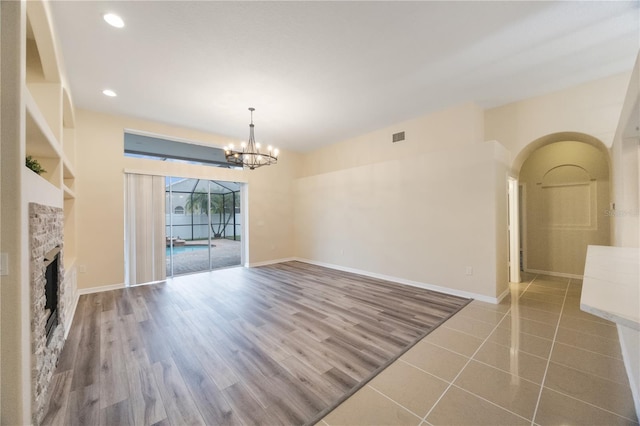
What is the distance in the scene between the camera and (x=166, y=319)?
3.22 m

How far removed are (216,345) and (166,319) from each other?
3.80 ft

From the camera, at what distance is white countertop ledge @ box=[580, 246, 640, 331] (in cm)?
87

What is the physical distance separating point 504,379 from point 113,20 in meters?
5.00

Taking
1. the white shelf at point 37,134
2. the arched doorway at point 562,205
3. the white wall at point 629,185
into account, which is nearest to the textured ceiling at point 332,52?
the white wall at point 629,185

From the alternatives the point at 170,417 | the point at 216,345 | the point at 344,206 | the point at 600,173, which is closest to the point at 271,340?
the point at 216,345

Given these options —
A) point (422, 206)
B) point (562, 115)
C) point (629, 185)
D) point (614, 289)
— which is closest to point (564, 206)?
point (562, 115)

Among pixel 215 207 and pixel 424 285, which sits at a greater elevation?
pixel 215 207

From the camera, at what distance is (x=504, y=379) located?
1984mm

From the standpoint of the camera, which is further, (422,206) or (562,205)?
(562,205)

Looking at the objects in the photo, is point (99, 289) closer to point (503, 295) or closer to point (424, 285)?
point (424, 285)

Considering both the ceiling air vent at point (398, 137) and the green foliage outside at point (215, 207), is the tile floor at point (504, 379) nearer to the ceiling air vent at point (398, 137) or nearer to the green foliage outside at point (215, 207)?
the ceiling air vent at point (398, 137)

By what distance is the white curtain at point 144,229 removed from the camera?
15.9 feet

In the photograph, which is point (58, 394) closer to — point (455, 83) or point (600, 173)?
point (455, 83)

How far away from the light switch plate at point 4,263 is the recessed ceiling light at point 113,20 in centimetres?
248
